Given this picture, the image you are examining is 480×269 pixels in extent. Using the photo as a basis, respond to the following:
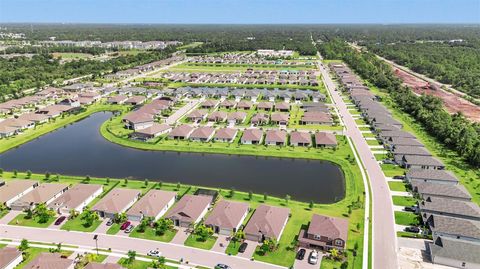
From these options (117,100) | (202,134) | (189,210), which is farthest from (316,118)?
(117,100)

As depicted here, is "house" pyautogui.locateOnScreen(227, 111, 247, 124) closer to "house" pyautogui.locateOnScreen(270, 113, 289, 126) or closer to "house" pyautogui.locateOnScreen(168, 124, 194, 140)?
"house" pyautogui.locateOnScreen(270, 113, 289, 126)

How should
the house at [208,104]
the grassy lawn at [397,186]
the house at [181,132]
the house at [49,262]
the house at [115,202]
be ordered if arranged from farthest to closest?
the house at [208,104] → the house at [181,132] → the grassy lawn at [397,186] → the house at [115,202] → the house at [49,262]

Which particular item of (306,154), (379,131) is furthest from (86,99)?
(379,131)

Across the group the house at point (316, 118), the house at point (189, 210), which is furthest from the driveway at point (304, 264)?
the house at point (316, 118)

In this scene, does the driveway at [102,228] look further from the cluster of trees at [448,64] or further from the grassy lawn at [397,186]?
the cluster of trees at [448,64]

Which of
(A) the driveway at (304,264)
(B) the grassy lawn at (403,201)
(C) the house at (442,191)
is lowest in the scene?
(A) the driveway at (304,264)

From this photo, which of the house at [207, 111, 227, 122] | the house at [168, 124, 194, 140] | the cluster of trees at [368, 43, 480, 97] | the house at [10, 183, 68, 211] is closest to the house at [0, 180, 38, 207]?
the house at [10, 183, 68, 211]

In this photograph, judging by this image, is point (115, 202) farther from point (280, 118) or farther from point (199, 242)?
point (280, 118)
